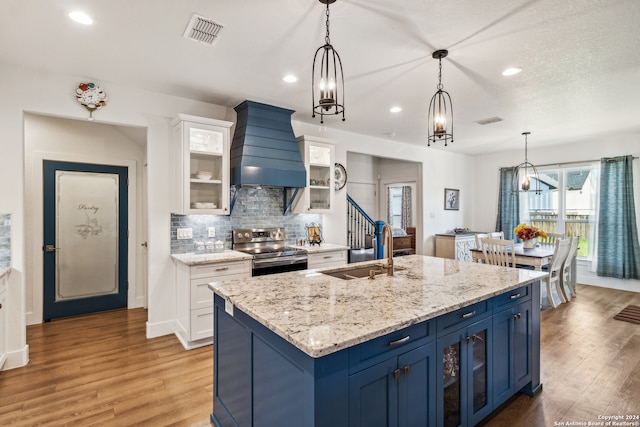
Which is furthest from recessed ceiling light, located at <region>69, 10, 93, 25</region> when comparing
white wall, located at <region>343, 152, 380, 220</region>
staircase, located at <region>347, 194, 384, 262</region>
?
white wall, located at <region>343, 152, 380, 220</region>

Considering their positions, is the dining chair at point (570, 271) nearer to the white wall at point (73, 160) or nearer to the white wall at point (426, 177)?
the white wall at point (426, 177)

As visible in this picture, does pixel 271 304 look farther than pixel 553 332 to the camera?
No

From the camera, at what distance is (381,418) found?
4.93 ft

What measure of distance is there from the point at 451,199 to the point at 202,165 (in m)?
5.46

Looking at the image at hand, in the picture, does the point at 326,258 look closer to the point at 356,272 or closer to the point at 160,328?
the point at 356,272

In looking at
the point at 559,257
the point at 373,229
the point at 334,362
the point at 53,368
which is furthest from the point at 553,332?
the point at 53,368

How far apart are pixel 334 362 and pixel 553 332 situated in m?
3.67

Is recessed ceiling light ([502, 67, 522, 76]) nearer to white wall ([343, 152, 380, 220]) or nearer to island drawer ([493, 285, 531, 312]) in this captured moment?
island drawer ([493, 285, 531, 312])

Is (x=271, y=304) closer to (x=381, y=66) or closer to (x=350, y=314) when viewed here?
(x=350, y=314)

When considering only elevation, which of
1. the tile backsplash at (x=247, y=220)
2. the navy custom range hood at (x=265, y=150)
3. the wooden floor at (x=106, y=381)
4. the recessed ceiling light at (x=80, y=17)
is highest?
the recessed ceiling light at (x=80, y=17)

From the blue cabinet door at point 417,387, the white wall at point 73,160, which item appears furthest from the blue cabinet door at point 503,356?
the white wall at point 73,160

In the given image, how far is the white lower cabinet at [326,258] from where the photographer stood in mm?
4207

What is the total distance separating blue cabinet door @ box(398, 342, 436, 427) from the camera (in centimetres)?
159

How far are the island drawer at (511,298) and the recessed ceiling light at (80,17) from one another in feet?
10.8
